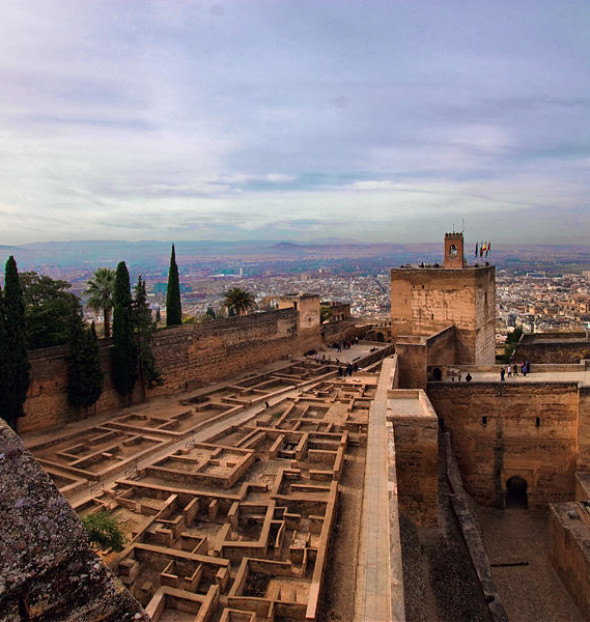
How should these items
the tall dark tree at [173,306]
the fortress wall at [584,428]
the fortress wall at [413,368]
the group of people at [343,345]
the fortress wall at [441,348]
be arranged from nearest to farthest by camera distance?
the fortress wall at [584,428], the fortress wall at [413,368], the fortress wall at [441,348], the tall dark tree at [173,306], the group of people at [343,345]

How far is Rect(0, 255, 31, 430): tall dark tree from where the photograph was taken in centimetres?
1497

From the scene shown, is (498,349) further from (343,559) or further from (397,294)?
(343,559)

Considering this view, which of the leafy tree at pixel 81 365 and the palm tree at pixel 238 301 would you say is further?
the palm tree at pixel 238 301

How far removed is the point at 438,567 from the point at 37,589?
1163 centimetres

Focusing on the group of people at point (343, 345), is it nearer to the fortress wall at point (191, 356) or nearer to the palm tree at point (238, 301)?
the fortress wall at point (191, 356)

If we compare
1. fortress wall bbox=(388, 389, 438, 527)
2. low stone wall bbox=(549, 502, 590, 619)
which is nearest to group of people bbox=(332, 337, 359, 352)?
low stone wall bbox=(549, 502, 590, 619)

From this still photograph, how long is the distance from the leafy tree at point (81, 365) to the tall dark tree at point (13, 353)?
169cm

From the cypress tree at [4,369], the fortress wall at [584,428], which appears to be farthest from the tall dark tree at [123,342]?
the fortress wall at [584,428]

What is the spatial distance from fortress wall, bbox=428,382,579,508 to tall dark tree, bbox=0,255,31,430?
42.4 ft

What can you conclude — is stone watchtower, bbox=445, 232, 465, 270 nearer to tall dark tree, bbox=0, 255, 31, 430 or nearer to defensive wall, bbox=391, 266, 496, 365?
defensive wall, bbox=391, 266, 496, 365

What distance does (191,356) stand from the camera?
21.8 m

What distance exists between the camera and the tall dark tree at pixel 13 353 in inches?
589

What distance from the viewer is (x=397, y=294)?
26.1 m

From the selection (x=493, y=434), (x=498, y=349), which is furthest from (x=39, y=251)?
(x=493, y=434)
